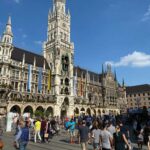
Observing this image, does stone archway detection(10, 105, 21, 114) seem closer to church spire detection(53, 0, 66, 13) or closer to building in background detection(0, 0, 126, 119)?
building in background detection(0, 0, 126, 119)

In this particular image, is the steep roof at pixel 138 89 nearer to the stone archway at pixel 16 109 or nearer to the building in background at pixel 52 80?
the building in background at pixel 52 80

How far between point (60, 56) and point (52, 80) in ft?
27.3

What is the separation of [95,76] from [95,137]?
78.8 metres

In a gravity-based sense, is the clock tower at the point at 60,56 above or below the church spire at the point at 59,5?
below

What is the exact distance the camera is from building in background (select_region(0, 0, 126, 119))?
52.7 metres

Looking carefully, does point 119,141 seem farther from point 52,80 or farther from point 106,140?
point 52,80

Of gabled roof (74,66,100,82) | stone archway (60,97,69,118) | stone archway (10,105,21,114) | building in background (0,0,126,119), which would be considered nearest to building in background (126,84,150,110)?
building in background (0,0,126,119)

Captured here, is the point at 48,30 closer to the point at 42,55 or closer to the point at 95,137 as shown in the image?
the point at 42,55

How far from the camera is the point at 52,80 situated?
64.6 meters

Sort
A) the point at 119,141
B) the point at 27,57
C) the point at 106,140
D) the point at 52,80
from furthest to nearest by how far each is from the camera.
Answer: the point at 52,80 → the point at 27,57 → the point at 106,140 → the point at 119,141

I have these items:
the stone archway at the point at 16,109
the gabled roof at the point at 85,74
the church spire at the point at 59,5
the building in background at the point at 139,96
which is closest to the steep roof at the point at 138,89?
A: the building in background at the point at 139,96

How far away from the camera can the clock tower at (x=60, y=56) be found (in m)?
63.4

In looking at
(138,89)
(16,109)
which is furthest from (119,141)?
(138,89)

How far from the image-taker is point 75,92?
69312 mm
